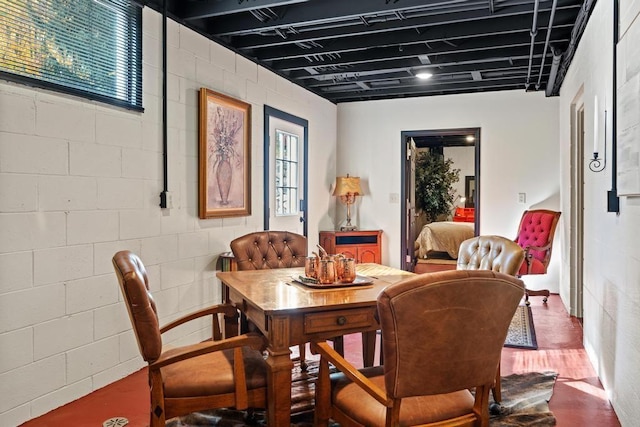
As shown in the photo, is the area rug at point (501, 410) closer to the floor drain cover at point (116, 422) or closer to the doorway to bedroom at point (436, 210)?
the floor drain cover at point (116, 422)

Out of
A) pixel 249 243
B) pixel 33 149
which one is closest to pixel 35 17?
pixel 33 149

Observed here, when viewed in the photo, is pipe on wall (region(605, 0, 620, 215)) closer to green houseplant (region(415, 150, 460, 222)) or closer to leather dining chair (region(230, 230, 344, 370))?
leather dining chair (region(230, 230, 344, 370))

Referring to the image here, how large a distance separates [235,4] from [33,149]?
1.81 metres

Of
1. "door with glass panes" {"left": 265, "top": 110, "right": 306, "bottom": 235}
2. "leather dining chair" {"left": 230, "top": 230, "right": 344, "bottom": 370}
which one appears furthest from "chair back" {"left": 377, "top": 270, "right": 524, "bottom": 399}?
"door with glass panes" {"left": 265, "top": 110, "right": 306, "bottom": 235}

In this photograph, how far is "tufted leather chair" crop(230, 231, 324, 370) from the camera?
346cm

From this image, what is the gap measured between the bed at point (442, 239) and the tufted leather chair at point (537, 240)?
1.76m

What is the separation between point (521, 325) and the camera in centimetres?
466

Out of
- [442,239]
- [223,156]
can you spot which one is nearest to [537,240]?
[442,239]

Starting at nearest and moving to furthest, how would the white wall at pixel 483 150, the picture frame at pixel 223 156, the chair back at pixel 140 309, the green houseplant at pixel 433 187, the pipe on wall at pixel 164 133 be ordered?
the chair back at pixel 140 309 < the pipe on wall at pixel 164 133 < the picture frame at pixel 223 156 < the white wall at pixel 483 150 < the green houseplant at pixel 433 187

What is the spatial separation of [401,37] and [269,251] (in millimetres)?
2255

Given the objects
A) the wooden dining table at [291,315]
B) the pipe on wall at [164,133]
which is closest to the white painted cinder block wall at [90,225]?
the pipe on wall at [164,133]

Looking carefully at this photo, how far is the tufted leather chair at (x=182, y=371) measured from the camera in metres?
1.95

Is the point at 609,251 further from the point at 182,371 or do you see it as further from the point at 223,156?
the point at 223,156

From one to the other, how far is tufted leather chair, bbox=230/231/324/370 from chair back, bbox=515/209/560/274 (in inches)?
114
